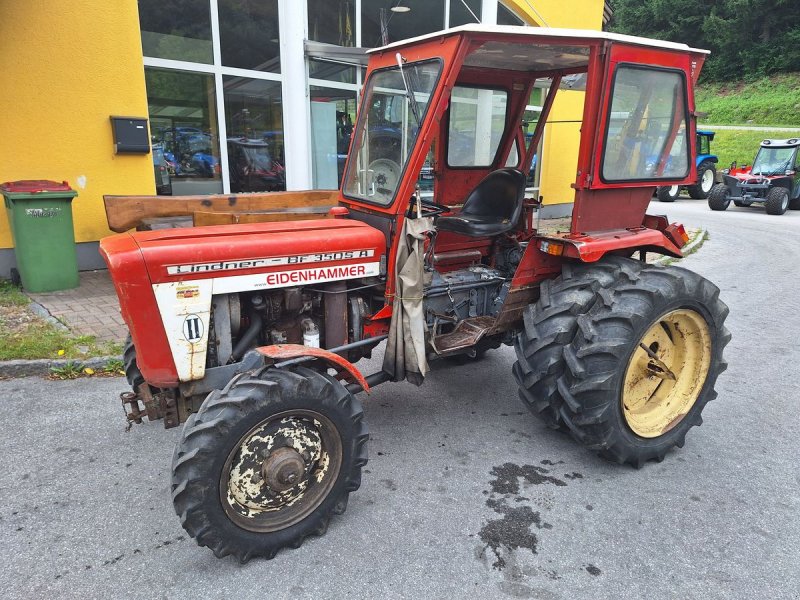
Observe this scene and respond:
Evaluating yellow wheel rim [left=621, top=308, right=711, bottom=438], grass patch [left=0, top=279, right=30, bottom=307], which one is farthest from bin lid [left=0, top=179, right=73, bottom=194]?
yellow wheel rim [left=621, top=308, right=711, bottom=438]

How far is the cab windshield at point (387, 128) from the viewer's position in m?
3.08

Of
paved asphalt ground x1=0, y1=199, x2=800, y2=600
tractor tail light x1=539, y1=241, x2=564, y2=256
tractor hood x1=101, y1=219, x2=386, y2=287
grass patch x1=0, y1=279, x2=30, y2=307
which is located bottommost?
paved asphalt ground x1=0, y1=199, x2=800, y2=600

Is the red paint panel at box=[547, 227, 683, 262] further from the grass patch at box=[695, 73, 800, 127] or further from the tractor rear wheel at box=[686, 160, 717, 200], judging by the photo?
the grass patch at box=[695, 73, 800, 127]

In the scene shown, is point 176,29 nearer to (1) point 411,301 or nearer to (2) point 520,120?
(2) point 520,120

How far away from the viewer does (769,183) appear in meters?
16.9

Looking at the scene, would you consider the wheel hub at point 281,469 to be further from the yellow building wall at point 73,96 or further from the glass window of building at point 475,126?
the yellow building wall at point 73,96

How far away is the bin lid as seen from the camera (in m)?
5.95

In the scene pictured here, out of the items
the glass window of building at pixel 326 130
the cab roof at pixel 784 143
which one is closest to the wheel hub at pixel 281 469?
the glass window of building at pixel 326 130

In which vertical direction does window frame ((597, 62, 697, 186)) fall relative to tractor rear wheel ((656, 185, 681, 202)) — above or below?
above

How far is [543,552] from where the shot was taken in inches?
104

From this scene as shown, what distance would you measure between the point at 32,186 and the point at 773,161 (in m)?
19.4

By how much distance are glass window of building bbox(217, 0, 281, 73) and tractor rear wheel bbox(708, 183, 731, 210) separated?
47.9 ft

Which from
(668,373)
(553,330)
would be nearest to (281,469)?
Result: (553,330)

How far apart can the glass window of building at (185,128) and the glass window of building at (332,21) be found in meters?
2.07
